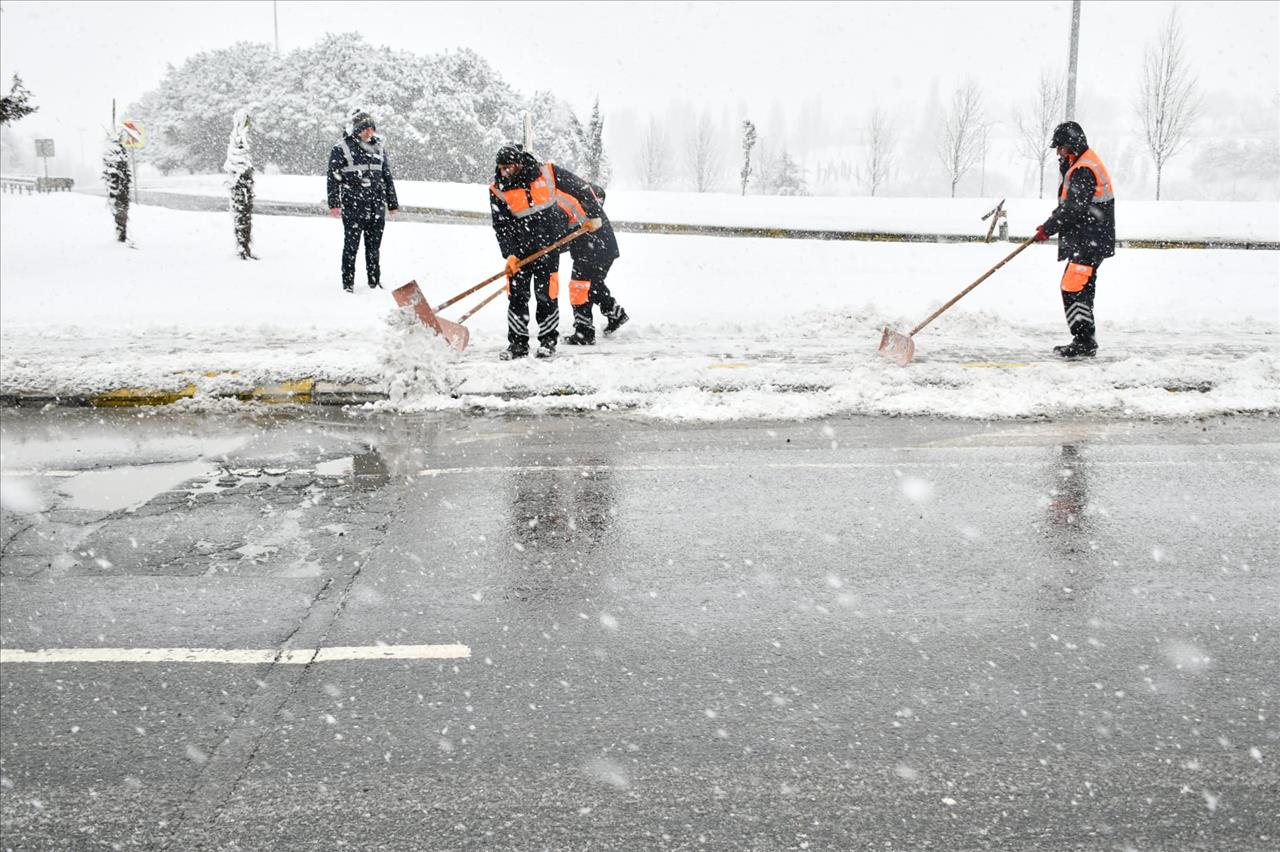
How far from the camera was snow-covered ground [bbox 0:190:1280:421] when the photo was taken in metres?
8.03

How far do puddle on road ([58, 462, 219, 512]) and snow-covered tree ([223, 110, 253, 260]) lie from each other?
9379 mm

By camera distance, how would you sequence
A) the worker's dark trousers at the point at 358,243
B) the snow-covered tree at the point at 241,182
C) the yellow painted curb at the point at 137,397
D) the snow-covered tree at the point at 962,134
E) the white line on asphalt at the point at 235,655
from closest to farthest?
the white line on asphalt at the point at 235,655 → the yellow painted curb at the point at 137,397 → the worker's dark trousers at the point at 358,243 → the snow-covered tree at the point at 241,182 → the snow-covered tree at the point at 962,134

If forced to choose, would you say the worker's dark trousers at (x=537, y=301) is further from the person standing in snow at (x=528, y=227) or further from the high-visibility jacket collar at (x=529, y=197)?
the high-visibility jacket collar at (x=529, y=197)

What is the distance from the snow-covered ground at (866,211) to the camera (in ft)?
80.6

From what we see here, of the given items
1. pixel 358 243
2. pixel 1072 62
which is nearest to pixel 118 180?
pixel 358 243

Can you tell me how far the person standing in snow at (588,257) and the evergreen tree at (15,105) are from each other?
31.5 ft

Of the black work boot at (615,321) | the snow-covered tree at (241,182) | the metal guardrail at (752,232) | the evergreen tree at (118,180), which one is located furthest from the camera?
the metal guardrail at (752,232)

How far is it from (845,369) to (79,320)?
845 cm

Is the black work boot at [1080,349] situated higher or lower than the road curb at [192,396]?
higher

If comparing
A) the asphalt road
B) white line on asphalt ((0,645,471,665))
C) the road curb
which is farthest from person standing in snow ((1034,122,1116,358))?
white line on asphalt ((0,645,471,665))

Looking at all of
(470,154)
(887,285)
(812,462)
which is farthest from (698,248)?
(470,154)

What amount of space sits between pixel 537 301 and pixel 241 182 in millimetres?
7412

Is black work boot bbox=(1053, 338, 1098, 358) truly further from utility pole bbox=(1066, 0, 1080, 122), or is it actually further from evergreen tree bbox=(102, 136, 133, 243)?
evergreen tree bbox=(102, 136, 133, 243)

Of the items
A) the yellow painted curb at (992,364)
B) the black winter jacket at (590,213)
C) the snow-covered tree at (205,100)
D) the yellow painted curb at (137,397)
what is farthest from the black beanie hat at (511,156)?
the snow-covered tree at (205,100)
